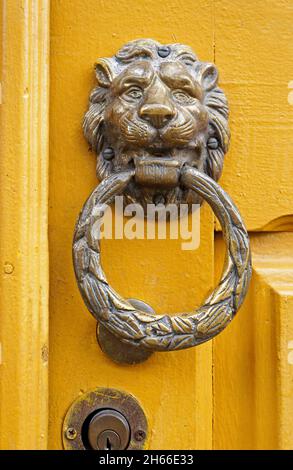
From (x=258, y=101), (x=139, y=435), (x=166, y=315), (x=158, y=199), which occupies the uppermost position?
(x=258, y=101)

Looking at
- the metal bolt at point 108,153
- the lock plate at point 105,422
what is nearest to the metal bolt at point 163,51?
the metal bolt at point 108,153

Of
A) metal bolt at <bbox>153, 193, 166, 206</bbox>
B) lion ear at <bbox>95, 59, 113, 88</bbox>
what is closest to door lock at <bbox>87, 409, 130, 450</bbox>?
metal bolt at <bbox>153, 193, 166, 206</bbox>

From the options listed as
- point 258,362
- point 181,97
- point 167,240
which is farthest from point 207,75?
point 258,362

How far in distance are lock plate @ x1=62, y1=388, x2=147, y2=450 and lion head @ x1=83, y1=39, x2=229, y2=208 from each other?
195 millimetres

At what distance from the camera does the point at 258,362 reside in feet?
1.81

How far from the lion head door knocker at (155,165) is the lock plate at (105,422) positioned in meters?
0.04

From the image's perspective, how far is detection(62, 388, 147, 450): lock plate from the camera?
1.71 ft

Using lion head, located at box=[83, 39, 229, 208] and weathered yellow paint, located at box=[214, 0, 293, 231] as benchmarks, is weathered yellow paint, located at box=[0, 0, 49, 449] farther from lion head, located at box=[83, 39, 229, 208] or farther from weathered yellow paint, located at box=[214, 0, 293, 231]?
weathered yellow paint, located at box=[214, 0, 293, 231]

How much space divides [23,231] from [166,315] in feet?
0.48

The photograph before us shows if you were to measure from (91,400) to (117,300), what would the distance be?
0.12m

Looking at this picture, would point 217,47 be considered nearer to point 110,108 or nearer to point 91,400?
point 110,108

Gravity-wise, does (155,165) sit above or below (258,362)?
above

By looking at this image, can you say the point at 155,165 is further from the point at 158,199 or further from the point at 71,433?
the point at 71,433

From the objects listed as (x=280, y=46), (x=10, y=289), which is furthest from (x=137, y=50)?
(x=10, y=289)
